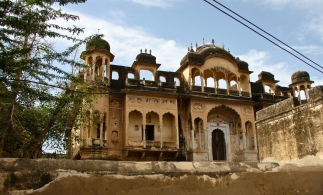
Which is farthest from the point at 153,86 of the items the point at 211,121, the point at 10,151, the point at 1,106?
the point at 1,106

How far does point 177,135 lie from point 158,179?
15788 mm

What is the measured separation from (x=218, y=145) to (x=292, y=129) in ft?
49.9

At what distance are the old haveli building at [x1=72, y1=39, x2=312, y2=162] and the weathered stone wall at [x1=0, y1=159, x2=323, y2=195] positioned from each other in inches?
518

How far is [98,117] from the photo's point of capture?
1767cm

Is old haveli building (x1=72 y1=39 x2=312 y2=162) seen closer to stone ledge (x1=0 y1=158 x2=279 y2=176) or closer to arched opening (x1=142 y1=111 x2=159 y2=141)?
arched opening (x1=142 y1=111 x2=159 y2=141)

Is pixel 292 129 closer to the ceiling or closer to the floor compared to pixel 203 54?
closer to the floor

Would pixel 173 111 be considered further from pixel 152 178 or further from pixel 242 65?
pixel 152 178

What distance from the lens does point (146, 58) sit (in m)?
20.4

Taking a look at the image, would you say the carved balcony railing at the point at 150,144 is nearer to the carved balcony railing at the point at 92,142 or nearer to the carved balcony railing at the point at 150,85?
the carved balcony railing at the point at 92,142

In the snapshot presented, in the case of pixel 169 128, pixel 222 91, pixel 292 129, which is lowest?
pixel 292 129

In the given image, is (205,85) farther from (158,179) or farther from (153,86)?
(158,179)

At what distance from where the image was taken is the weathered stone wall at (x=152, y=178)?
10.2ft

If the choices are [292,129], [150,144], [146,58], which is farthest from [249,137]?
[292,129]

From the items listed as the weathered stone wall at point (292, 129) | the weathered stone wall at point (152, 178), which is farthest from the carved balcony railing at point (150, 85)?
the weathered stone wall at point (152, 178)
